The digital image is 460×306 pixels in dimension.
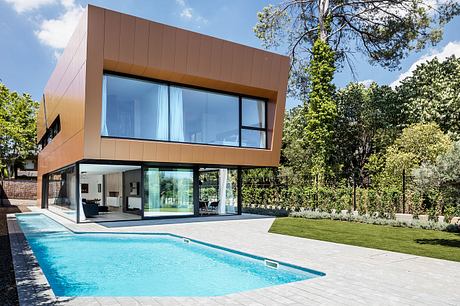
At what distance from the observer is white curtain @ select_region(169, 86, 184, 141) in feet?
46.6

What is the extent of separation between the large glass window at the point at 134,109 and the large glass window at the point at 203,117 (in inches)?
18.8

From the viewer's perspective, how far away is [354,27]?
2359cm

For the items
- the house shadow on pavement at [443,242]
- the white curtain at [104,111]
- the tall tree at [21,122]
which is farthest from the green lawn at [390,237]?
the tall tree at [21,122]

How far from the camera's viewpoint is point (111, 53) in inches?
469

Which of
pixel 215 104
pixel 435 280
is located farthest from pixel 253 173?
pixel 435 280

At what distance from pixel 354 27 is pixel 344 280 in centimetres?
2157

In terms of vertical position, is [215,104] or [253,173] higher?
[215,104]

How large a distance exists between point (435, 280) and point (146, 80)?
11.3 m

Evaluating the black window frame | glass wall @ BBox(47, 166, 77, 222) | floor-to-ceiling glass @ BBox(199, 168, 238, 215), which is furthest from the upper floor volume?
the black window frame

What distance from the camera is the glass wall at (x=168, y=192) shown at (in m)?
14.9

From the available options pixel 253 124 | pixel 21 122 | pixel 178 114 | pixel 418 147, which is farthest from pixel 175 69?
pixel 21 122

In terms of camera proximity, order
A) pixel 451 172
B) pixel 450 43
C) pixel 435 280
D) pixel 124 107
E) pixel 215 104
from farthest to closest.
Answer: pixel 450 43, pixel 215 104, pixel 124 107, pixel 451 172, pixel 435 280

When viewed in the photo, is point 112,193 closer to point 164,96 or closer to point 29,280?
point 164,96

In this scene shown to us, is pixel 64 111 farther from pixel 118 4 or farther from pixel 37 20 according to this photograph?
pixel 37 20
